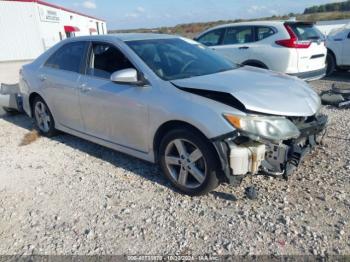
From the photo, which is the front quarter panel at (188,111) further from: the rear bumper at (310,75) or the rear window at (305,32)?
the rear window at (305,32)

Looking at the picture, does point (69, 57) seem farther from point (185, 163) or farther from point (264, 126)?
point (264, 126)

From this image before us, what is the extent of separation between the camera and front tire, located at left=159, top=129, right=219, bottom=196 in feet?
10.5

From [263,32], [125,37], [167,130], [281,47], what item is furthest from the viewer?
[263,32]

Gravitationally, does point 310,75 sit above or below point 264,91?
below

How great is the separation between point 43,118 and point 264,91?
146 inches

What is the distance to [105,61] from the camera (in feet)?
13.8

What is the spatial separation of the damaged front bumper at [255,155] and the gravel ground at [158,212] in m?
0.34

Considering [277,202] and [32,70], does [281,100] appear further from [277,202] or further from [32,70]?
[32,70]

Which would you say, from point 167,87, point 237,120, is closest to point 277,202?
point 237,120

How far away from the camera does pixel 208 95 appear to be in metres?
3.29

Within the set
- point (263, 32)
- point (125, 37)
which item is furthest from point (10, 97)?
point (263, 32)

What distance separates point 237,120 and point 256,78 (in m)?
0.93

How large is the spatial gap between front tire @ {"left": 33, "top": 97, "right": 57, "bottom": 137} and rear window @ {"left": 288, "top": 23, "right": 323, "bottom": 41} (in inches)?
214

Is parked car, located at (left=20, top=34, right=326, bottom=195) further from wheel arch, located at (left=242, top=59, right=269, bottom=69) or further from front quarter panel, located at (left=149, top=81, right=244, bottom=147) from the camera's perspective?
wheel arch, located at (left=242, top=59, right=269, bottom=69)
